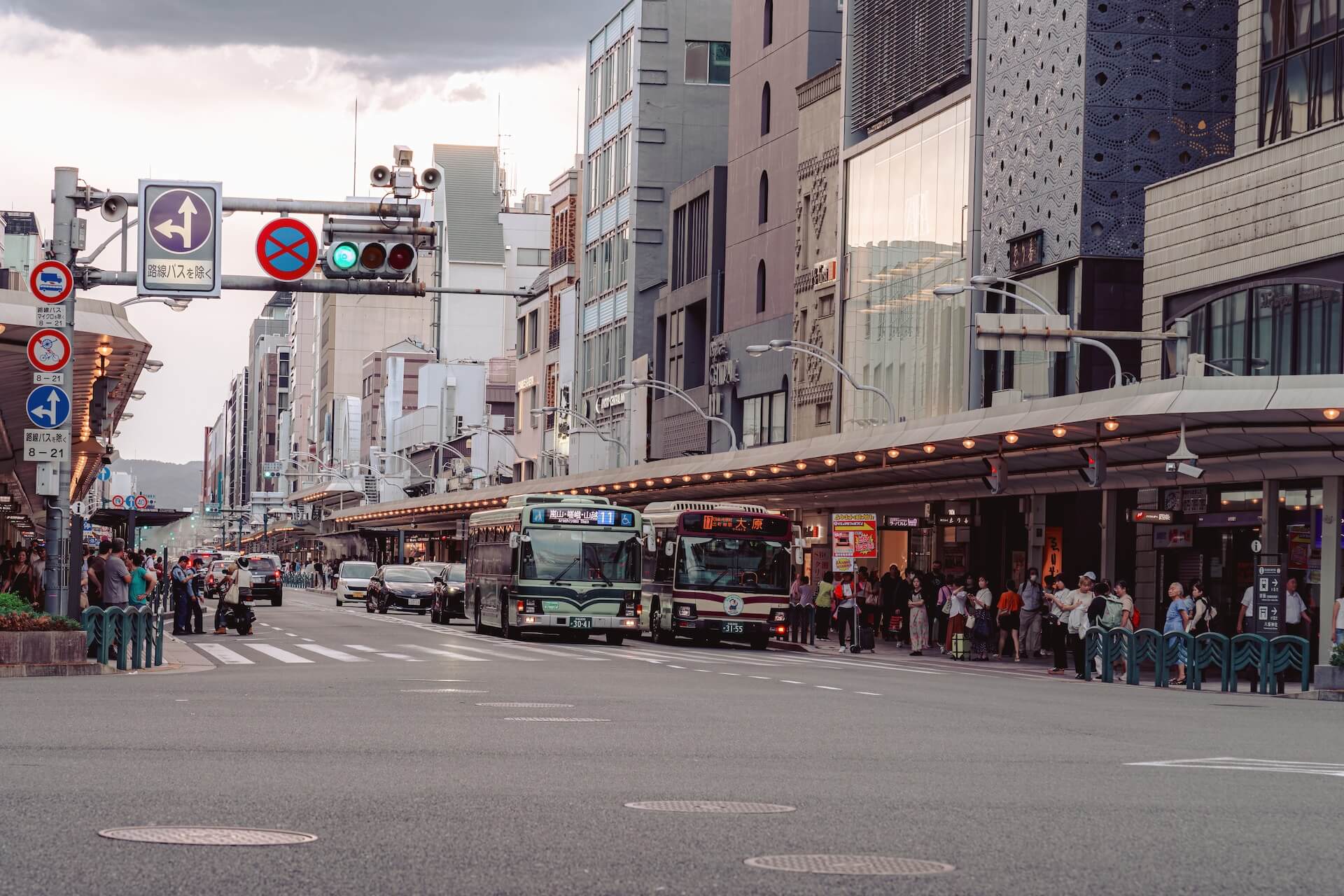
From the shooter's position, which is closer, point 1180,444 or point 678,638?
point 1180,444

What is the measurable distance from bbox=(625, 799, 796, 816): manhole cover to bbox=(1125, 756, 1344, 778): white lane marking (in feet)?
14.3

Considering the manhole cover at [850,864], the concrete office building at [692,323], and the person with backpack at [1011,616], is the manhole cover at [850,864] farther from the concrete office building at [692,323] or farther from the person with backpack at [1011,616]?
the concrete office building at [692,323]

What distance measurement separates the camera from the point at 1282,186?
127ft

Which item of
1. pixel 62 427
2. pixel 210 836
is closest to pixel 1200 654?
pixel 62 427

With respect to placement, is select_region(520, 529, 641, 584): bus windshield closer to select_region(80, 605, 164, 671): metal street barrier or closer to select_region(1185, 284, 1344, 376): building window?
select_region(1185, 284, 1344, 376): building window

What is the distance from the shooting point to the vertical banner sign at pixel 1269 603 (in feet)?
107

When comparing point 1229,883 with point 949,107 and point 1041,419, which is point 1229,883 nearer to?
point 1041,419

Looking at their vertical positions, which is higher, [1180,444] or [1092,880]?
[1180,444]

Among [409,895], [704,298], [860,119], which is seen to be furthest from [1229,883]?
[704,298]

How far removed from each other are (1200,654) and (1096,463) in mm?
6434

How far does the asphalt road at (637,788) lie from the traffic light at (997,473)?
51.5ft

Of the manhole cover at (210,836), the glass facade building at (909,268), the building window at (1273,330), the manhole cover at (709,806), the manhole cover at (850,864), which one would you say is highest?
the glass facade building at (909,268)

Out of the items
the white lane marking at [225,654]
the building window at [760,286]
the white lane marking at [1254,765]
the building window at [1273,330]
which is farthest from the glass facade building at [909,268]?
the white lane marking at [1254,765]

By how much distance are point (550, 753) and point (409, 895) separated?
6471 millimetres
